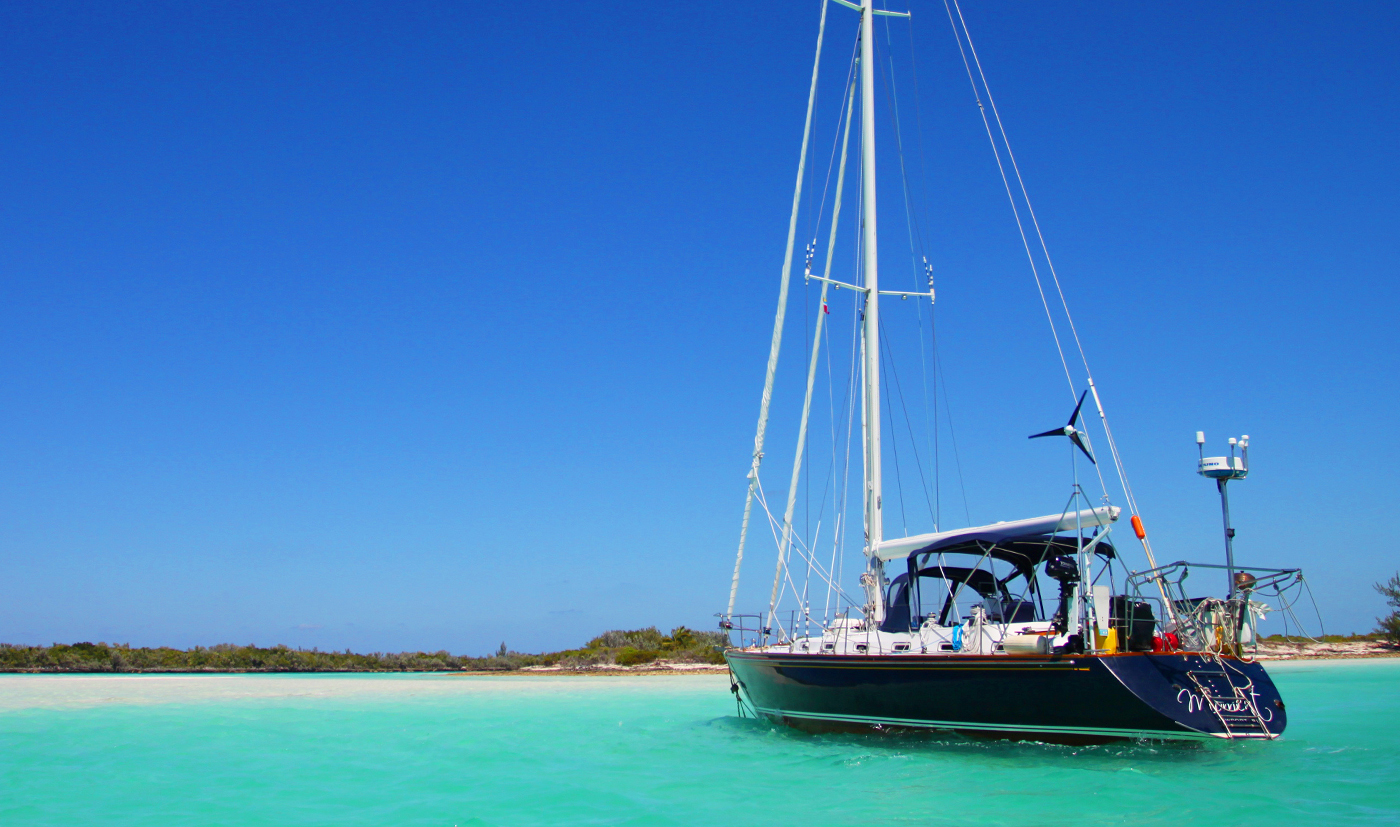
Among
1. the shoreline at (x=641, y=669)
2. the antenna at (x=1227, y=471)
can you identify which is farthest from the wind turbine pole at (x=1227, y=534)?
the shoreline at (x=641, y=669)

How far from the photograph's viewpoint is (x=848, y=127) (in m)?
19.3

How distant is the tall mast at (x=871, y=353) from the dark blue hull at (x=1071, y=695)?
7.61ft

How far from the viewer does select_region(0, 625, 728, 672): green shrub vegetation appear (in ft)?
145

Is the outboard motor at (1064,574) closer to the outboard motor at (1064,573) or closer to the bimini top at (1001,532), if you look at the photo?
the outboard motor at (1064,573)

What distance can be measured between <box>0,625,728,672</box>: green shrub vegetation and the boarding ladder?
32929mm

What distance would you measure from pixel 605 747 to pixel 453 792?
4222 millimetres

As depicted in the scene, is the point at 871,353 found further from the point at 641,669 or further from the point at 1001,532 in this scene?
the point at 641,669

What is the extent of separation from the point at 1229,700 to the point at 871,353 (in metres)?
7.71

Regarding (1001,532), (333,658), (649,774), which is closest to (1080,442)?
(1001,532)

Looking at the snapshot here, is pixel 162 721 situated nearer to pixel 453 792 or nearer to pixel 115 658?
pixel 453 792

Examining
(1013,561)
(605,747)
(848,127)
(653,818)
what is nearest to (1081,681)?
(1013,561)

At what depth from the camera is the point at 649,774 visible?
470 inches

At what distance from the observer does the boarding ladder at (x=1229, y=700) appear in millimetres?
11133

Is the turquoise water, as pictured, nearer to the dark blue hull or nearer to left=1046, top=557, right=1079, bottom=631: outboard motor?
the dark blue hull
